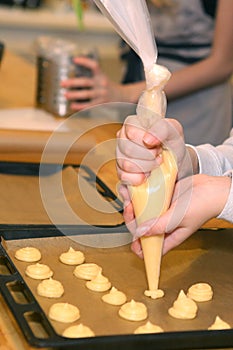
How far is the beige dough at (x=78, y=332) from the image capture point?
0.77 metres

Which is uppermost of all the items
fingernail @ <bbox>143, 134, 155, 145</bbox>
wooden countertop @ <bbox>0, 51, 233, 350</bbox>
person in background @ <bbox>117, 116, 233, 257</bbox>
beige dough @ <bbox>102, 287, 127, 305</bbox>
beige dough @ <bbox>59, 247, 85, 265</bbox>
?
fingernail @ <bbox>143, 134, 155, 145</bbox>

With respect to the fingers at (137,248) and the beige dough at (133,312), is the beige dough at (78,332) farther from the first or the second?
the fingers at (137,248)

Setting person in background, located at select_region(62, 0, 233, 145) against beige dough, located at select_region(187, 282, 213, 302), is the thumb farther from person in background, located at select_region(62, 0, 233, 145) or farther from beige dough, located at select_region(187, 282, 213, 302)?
person in background, located at select_region(62, 0, 233, 145)

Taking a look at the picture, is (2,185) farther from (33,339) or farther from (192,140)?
(192,140)

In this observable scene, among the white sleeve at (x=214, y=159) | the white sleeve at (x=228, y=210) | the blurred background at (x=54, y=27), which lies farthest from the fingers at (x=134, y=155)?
the blurred background at (x=54, y=27)

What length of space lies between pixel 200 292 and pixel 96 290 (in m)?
0.11

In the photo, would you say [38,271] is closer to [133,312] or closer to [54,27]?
[133,312]

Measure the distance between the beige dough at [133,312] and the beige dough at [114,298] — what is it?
23 millimetres

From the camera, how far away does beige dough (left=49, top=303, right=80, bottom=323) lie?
2.65 feet

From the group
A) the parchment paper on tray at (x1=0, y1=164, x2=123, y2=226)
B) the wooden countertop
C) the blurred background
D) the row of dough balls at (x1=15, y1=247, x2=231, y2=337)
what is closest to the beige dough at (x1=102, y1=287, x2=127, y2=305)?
the row of dough balls at (x1=15, y1=247, x2=231, y2=337)

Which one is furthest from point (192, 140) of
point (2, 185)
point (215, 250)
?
point (215, 250)

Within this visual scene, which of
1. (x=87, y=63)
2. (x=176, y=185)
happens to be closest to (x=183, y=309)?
(x=176, y=185)

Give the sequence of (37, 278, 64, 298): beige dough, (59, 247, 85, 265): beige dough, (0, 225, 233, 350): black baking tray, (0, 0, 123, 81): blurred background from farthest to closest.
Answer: (0, 0, 123, 81): blurred background
(59, 247, 85, 265): beige dough
(37, 278, 64, 298): beige dough
(0, 225, 233, 350): black baking tray

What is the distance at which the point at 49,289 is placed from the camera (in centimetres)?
87
